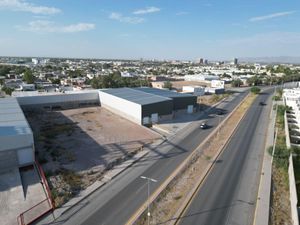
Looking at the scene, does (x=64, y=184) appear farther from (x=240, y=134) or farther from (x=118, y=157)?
(x=240, y=134)

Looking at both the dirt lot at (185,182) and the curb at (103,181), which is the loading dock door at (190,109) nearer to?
the dirt lot at (185,182)

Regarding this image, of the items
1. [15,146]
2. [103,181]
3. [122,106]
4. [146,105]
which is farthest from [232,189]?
[122,106]

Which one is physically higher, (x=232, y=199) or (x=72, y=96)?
(x=72, y=96)

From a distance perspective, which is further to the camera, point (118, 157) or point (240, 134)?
point (240, 134)

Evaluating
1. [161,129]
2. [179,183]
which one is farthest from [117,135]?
[179,183]

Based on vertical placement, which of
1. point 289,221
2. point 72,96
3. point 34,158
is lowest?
point 289,221

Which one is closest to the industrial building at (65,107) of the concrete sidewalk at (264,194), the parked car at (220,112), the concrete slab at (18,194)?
the concrete slab at (18,194)

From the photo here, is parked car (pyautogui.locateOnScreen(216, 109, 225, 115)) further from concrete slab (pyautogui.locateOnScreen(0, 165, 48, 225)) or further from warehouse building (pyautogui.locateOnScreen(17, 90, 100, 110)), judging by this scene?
concrete slab (pyautogui.locateOnScreen(0, 165, 48, 225))
